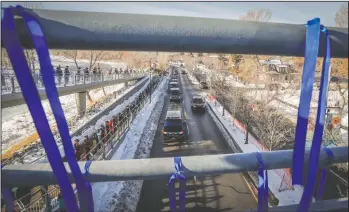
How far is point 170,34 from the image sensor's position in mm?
989

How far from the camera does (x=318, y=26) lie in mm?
1023

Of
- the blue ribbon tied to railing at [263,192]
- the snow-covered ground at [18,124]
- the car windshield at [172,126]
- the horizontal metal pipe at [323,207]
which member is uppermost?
the blue ribbon tied to railing at [263,192]

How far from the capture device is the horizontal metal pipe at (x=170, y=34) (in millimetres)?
938

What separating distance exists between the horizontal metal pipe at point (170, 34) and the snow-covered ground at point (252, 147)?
329 inches

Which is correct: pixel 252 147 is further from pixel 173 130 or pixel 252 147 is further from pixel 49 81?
pixel 49 81

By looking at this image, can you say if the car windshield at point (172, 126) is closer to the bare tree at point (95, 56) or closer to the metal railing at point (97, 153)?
the metal railing at point (97, 153)

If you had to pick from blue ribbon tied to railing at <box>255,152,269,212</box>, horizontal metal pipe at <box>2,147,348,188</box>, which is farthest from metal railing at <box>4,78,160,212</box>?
blue ribbon tied to railing at <box>255,152,269,212</box>

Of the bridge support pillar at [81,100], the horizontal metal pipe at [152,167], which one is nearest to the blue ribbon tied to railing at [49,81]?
the horizontal metal pipe at [152,167]

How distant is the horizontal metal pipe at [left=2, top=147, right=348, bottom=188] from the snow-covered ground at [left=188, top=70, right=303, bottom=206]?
787 cm

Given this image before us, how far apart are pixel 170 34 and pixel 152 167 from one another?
668 mm

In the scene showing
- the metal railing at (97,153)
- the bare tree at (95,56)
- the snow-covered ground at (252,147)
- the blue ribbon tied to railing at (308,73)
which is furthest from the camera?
the bare tree at (95,56)

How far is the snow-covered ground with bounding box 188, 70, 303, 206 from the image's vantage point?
959 centimetres

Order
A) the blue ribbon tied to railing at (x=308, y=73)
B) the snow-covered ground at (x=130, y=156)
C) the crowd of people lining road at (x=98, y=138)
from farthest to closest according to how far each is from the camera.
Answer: the crowd of people lining road at (x=98, y=138) → the snow-covered ground at (x=130, y=156) → the blue ribbon tied to railing at (x=308, y=73)

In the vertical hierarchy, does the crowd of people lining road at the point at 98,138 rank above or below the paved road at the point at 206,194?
above
